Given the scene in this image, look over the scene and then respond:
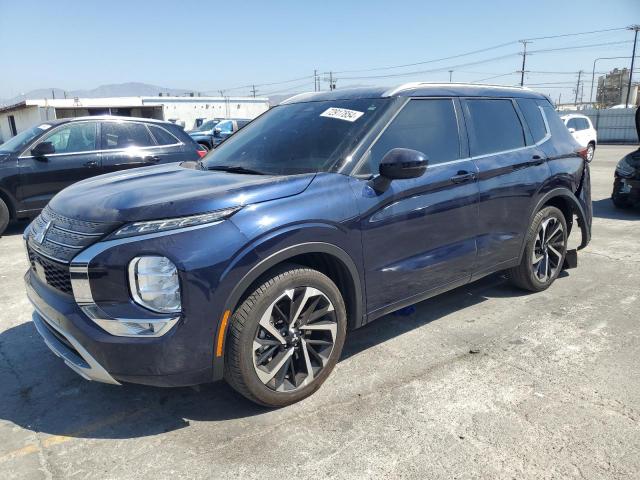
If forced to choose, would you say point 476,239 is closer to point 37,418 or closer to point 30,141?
point 37,418

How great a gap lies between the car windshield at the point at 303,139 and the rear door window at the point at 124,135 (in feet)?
15.0

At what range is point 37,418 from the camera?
2.87 m

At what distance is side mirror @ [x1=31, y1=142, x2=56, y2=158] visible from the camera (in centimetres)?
742

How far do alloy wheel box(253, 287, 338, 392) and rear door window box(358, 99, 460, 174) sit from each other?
36.8 inches

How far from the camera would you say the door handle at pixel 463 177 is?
12.1ft

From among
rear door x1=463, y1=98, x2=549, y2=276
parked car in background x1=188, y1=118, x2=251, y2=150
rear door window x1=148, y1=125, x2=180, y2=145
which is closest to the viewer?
rear door x1=463, y1=98, x2=549, y2=276

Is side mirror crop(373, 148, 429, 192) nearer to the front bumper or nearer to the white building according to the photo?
the front bumper

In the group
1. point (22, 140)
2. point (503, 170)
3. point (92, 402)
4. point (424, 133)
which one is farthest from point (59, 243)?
point (22, 140)

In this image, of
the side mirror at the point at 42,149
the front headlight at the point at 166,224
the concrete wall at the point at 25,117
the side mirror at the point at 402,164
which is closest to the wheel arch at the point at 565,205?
the side mirror at the point at 402,164

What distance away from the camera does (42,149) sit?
7422 millimetres

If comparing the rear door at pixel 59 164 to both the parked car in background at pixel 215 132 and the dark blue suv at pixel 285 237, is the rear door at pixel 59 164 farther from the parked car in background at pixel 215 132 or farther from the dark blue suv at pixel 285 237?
the parked car in background at pixel 215 132

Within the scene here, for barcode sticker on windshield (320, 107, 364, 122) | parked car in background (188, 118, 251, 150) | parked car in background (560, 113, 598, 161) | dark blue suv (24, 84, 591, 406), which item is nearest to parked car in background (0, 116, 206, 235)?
dark blue suv (24, 84, 591, 406)

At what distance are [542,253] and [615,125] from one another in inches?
1426

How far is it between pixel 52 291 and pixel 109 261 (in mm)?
547
